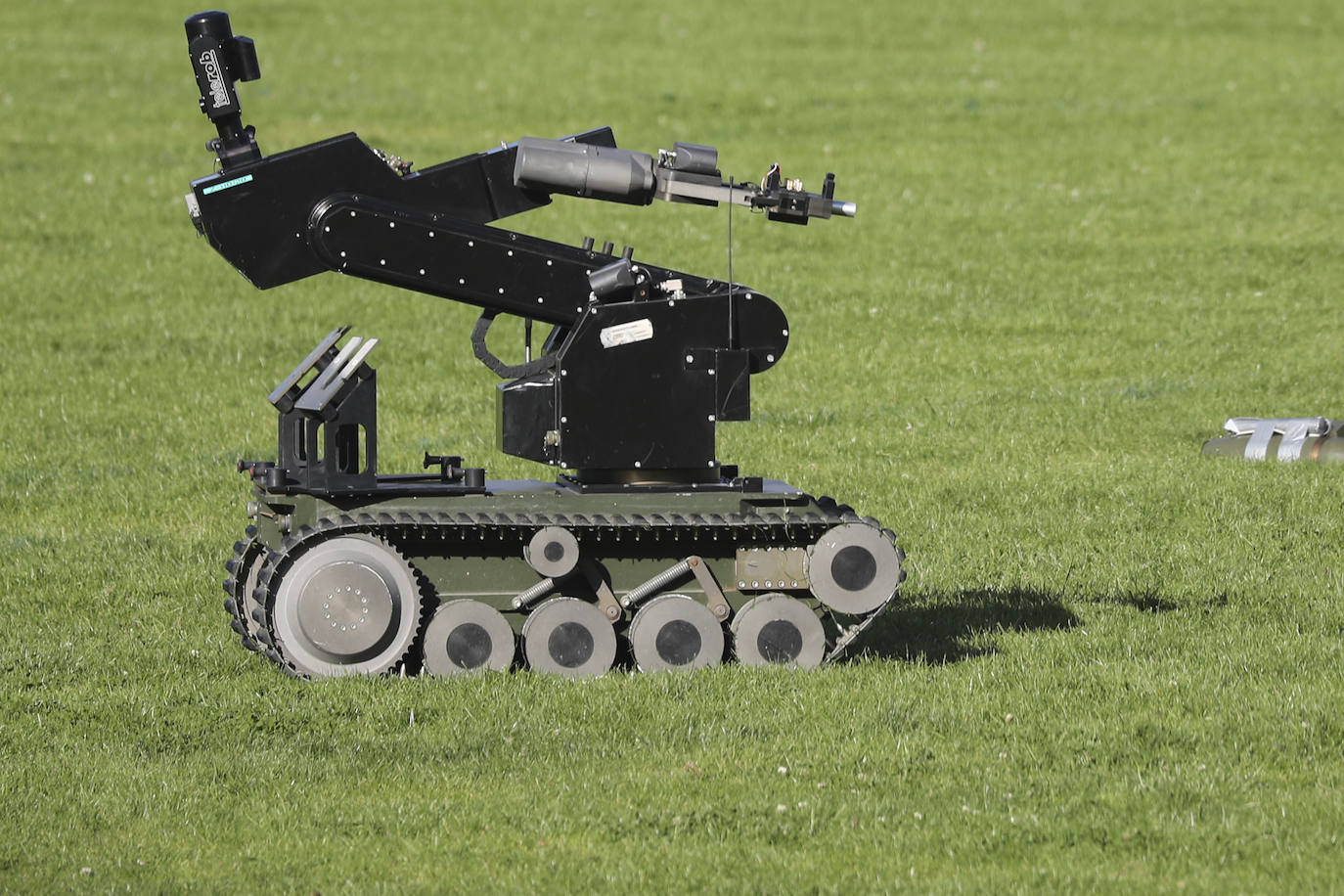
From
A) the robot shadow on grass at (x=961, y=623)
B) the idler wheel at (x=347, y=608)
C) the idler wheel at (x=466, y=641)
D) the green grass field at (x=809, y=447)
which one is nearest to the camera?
the green grass field at (x=809, y=447)

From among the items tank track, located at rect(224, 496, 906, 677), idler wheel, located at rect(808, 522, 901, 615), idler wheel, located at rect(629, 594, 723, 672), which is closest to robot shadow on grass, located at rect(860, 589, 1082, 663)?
tank track, located at rect(224, 496, 906, 677)

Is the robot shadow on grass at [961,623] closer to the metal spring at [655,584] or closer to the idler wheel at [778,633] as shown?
the idler wheel at [778,633]

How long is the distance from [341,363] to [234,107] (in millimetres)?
1462

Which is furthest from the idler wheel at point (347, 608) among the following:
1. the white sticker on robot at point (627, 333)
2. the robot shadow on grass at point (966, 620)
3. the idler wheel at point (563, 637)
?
the robot shadow on grass at point (966, 620)

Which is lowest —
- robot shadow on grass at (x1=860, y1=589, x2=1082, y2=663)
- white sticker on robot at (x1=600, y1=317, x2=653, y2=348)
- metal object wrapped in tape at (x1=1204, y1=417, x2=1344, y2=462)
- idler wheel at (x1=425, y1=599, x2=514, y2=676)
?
robot shadow on grass at (x1=860, y1=589, x2=1082, y2=663)

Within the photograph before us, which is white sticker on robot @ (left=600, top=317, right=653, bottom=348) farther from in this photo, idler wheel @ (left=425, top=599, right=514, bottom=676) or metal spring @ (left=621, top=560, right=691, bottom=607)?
idler wheel @ (left=425, top=599, right=514, bottom=676)

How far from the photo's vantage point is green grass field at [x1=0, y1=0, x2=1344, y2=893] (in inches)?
313

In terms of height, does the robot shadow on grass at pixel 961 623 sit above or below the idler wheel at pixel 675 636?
below

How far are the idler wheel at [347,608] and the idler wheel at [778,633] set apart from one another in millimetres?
1735

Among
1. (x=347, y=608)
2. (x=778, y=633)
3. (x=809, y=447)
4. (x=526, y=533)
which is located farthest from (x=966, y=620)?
(x=809, y=447)

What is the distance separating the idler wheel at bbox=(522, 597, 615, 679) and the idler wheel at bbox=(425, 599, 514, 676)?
5.9 inches

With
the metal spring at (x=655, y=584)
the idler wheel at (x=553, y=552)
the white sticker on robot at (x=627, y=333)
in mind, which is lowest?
the metal spring at (x=655, y=584)

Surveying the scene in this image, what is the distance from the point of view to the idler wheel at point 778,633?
10133 mm

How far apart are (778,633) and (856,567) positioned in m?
0.58
